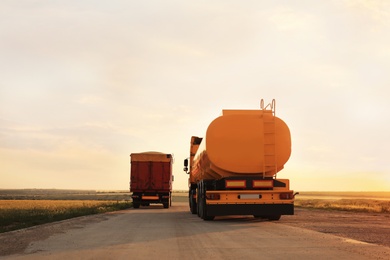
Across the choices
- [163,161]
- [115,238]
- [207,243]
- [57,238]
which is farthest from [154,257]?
[163,161]

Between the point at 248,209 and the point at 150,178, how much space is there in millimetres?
18623

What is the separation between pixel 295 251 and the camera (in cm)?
880

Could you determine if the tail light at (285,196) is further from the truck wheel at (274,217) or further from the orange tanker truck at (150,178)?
the orange tanker truck at (150,178)

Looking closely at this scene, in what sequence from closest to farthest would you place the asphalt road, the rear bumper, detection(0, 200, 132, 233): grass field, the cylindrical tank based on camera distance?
the asphalt road, the rear bumper, the cylindrical tank, detection(0, 200, 132, 233): grass field

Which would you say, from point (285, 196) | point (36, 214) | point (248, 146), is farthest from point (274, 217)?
point (36, 214)

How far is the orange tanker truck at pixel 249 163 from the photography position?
16219 millimetres

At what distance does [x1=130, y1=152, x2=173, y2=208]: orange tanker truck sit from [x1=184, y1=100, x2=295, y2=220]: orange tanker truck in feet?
58.0

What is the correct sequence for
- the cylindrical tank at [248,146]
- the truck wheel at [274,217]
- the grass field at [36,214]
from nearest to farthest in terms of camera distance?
the cylindrical tank at [248,146], the grass field at [36,214], the truck wheel at [274,217]

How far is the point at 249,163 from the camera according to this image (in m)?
16.4

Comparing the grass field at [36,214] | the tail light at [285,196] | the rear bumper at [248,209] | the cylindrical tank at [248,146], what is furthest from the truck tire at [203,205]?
the grass field at [36,214]

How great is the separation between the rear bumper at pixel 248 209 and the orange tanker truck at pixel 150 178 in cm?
1798

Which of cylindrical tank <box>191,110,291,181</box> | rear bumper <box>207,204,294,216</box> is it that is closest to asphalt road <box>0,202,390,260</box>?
rear bumper <box>207,204,294,216</box>

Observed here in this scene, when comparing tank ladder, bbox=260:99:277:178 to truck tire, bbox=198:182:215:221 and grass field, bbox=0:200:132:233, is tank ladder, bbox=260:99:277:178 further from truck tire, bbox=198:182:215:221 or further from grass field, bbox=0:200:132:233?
grass field, bbox=0:200:132:233

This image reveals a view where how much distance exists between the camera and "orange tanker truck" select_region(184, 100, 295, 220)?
16219 millimetres
